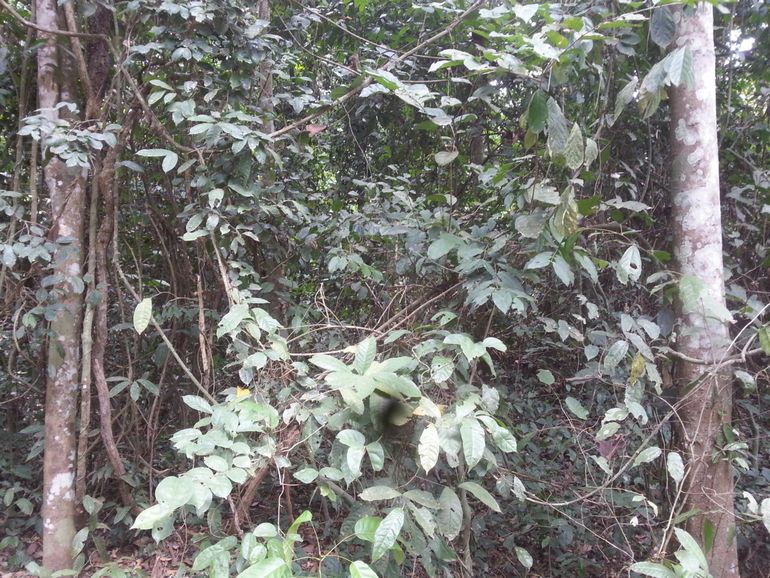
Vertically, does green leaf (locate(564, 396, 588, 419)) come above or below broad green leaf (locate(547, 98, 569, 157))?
below

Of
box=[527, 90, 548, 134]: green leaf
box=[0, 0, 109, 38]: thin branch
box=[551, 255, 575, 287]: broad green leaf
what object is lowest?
box=[551, 255, 575, 287]: broad green leaf

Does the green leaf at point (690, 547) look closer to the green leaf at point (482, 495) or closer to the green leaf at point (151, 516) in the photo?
the green leaf at point (482, 495)

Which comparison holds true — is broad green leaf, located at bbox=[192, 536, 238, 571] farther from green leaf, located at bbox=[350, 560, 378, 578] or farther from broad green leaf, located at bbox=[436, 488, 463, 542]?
broad green leaf, located at bbox=[436, 488, 463, 542]

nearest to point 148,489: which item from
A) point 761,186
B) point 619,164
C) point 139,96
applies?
point 139,96

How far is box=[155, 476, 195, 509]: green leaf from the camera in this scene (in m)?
1.05

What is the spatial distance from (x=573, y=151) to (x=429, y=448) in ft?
3.20

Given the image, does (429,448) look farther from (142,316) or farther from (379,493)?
(142,316)

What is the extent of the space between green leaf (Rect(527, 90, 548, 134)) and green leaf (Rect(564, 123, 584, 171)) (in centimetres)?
10

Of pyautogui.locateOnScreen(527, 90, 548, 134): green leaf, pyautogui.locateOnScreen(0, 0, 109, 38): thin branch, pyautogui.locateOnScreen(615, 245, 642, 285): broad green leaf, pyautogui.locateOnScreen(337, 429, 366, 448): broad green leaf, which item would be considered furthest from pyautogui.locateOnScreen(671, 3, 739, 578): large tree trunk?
pyautogui.locateOnScreen(0, 0, 109, 38): thin branch

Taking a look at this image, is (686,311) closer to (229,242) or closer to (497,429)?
(497,429)

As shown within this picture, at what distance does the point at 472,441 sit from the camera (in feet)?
4.11

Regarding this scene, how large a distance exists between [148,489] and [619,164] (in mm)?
2827

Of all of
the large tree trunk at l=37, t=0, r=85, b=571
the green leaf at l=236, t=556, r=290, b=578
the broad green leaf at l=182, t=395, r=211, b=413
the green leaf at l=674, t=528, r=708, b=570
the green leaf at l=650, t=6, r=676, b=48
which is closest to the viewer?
the green leaf at l=236, t=556, r=290, b=578

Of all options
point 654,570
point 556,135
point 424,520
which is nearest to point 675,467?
point 654,570
